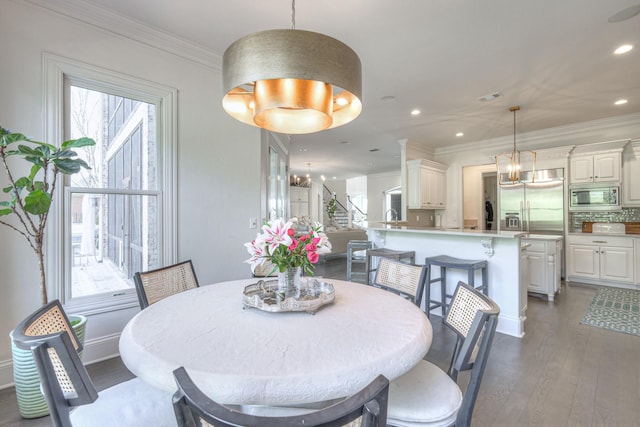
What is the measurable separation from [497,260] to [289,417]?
3.27 meters

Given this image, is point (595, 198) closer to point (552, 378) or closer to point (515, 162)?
point (515, 162)

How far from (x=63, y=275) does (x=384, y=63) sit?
135 inches

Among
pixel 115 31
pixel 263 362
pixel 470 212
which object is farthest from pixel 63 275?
pixel 470 212

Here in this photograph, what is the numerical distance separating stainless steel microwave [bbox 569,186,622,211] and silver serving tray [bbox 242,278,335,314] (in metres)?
5.58

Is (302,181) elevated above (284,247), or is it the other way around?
(302,181)

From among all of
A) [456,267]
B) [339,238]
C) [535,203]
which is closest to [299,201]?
[339,238]

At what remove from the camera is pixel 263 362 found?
90cm

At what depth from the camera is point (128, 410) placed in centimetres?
105

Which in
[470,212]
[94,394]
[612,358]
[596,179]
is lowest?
[612,358]

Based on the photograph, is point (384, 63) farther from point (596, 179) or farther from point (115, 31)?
point (596, 179)

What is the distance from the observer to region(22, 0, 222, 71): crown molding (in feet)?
7.17

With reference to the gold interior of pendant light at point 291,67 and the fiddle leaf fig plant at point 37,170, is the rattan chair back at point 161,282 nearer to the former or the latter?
the fiddle leaf fig plant at point 37,170

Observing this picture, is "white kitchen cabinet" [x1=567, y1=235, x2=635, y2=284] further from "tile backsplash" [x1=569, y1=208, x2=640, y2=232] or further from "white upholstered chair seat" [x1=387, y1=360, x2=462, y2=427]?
"white upholstered chair seat" [x1=387, y1=360, x2=462, y2=427]

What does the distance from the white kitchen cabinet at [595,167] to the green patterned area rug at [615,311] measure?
1779 millimetres
